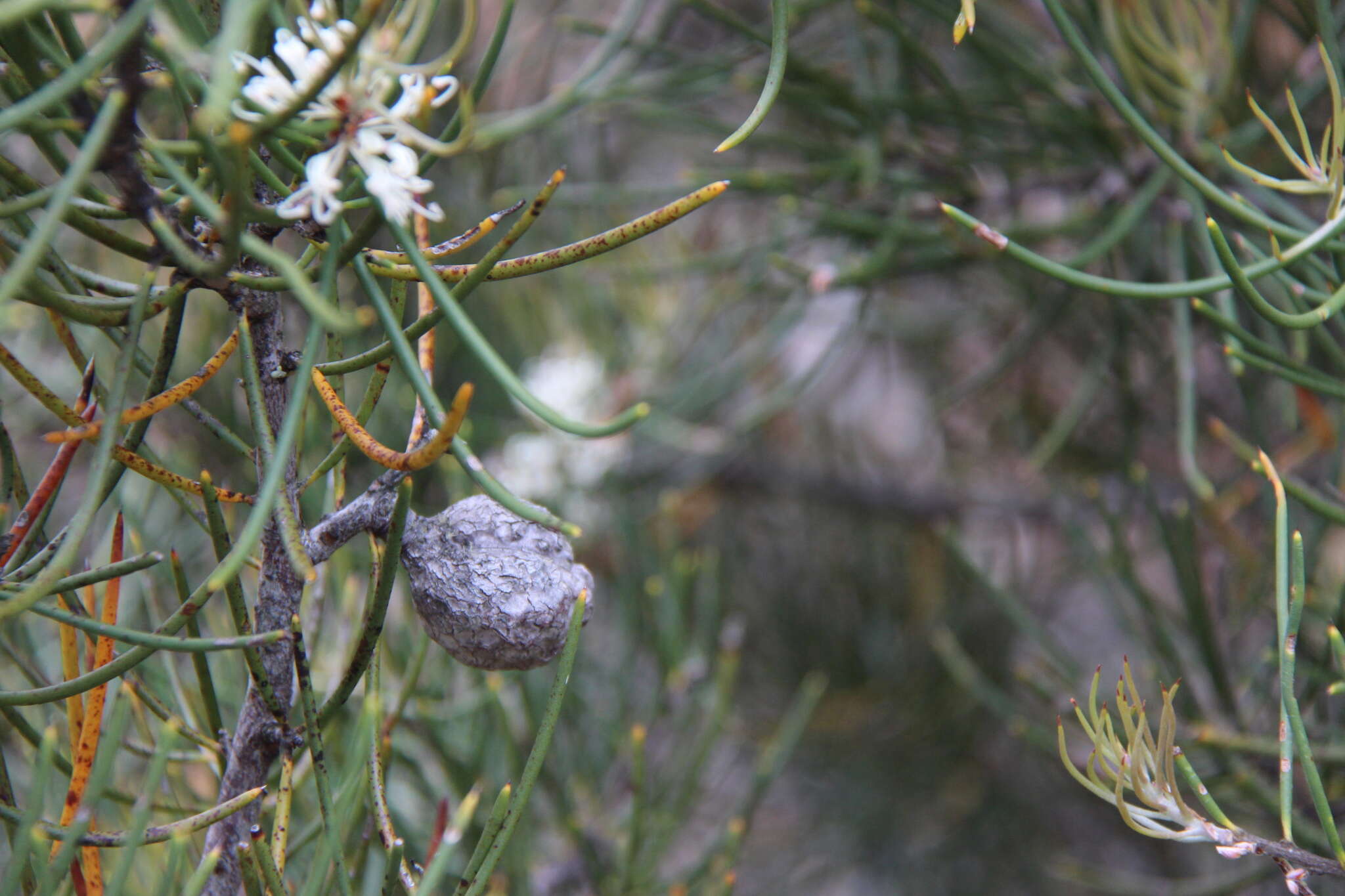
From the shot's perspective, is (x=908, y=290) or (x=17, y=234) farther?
(x=908, y=290)

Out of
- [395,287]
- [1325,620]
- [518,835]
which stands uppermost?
[395,287]

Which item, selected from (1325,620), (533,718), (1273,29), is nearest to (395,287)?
(533,718)

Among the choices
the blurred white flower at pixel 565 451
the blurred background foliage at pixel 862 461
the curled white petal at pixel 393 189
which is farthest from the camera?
the blurred white flower at pixel 565 451

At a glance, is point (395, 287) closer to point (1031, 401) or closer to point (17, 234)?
point (17, 234)

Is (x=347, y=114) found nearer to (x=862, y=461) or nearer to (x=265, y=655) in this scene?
(x=265, y=655)

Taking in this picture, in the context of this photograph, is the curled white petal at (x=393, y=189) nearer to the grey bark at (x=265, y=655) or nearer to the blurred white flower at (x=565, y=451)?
the grey bark at (x=265, y=655)

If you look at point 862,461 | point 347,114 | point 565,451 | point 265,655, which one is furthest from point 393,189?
point 862,461

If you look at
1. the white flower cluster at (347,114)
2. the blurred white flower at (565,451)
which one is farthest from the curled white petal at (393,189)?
the blurred white flower at (565,451)
